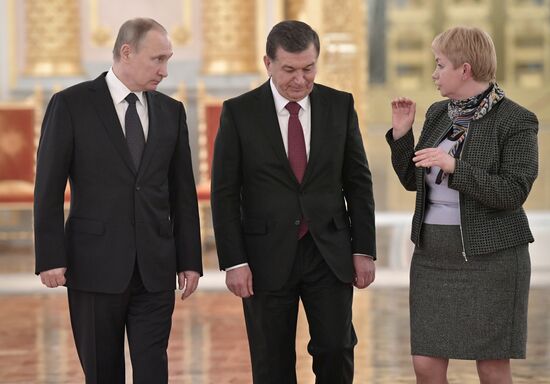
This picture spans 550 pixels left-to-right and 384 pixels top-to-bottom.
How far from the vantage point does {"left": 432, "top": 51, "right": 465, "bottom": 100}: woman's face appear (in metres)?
3.61

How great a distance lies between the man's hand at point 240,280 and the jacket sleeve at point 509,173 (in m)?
0.71

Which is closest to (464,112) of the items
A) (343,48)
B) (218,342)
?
(218,342)

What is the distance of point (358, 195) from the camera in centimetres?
387

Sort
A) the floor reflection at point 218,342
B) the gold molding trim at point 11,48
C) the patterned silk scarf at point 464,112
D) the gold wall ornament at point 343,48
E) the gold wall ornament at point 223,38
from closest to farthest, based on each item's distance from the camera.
Answer: the patterned silk scarf at point 464,112, the floor reflection at point 218,342, the gold molding trim at point 11,48, the gold wall ornament at point 223,38, the gold wall ornament at point 343,48

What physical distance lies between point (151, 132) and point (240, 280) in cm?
56

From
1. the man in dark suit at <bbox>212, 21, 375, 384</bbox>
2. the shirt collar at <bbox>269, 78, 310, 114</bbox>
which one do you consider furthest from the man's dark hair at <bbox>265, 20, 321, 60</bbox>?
the shirt collar at <bbox>269, 78, 310, 114</bbox>

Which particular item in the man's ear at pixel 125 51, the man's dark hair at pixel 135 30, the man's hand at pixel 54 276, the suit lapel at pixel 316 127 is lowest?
the man's hand at pixel 54 276

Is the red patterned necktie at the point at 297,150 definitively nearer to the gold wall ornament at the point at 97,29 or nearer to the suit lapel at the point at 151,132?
the suit lapel at the point at 151,132

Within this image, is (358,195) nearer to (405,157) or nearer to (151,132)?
(405,157)

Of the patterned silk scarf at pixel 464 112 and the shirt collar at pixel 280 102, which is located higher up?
the shirt collar at pixel 280 102

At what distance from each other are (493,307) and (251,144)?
0.93 meters

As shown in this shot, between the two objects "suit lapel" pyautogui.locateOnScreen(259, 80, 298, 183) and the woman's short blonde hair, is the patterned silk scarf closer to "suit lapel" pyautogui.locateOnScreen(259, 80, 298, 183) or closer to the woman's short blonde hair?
the woman's short blonde hair

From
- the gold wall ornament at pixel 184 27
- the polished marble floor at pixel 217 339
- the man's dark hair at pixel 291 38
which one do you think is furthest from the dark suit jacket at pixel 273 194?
the gold wall ornament at pixel 184 27

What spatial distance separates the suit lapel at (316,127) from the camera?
3.78 m
